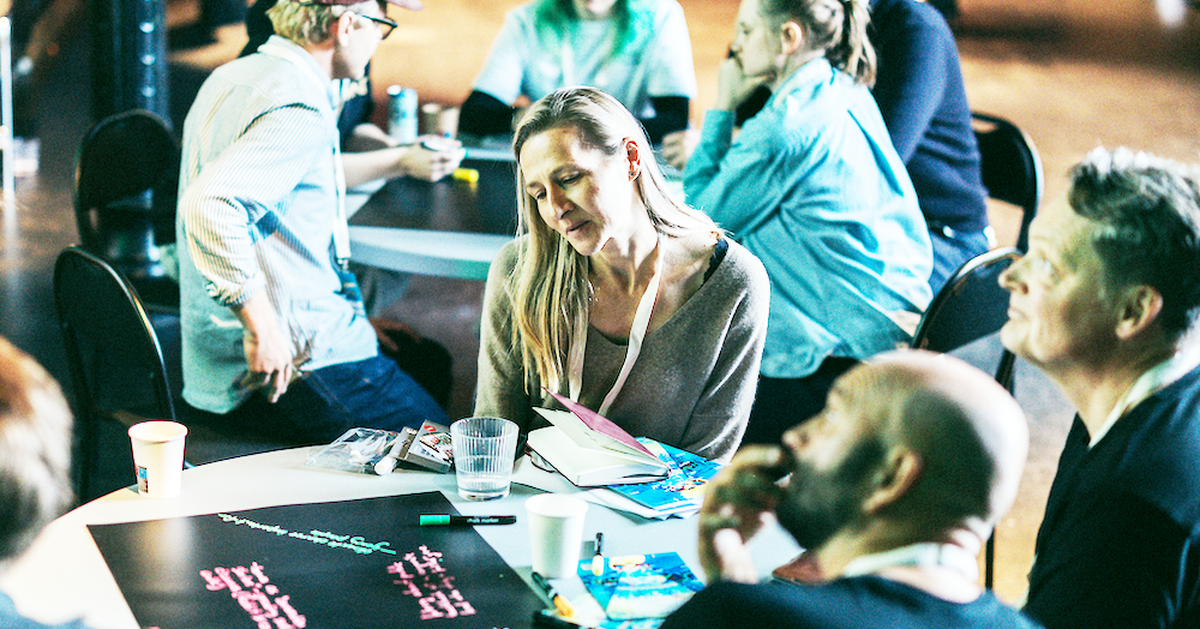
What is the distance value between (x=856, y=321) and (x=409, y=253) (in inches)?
43.5

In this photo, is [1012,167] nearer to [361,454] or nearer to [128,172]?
[361,454]

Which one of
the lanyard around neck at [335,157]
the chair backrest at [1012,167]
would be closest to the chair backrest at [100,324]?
the lanyard around neck at [335,157]

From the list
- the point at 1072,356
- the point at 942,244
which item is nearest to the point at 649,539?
the point at 1072,356

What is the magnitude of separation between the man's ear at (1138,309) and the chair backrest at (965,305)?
41.3 inches

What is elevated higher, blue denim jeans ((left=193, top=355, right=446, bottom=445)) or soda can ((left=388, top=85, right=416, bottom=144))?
soda can ((left=388, top=85, right=416, bottom=144))

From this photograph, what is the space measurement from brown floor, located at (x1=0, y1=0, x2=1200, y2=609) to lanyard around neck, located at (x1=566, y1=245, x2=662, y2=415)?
1641mm

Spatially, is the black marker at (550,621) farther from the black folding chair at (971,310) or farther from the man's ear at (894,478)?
the black folding chair at (971,310)

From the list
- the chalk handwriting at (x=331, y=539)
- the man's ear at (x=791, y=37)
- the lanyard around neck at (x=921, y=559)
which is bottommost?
the chalk handwriting at (x=331, y=539)

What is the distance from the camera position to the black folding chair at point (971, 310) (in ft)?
8.18

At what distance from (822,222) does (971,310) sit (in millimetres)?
406

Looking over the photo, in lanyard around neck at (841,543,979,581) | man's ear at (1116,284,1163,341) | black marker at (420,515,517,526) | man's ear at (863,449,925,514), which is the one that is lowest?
black marker at (420,515,517,526)

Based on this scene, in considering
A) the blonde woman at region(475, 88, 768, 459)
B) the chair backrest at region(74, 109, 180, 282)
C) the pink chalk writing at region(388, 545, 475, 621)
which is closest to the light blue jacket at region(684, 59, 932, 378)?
the blonde woman at region(475, 88, 768, 459)

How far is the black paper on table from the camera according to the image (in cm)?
136

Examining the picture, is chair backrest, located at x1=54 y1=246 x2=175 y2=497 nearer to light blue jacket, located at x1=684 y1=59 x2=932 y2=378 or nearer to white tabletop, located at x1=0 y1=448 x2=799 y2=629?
white tabletop, located at x1=0 y1=448 x2=799 y2=629
